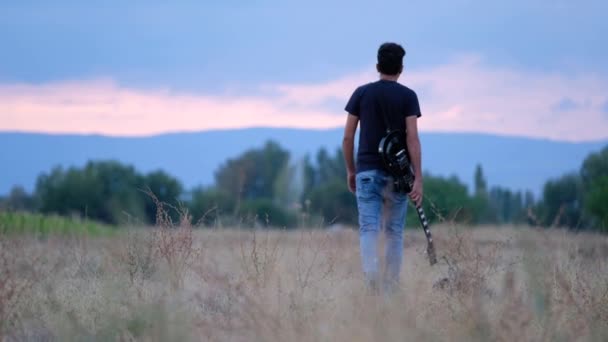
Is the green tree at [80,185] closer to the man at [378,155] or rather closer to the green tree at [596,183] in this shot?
the green tree at [596,183]

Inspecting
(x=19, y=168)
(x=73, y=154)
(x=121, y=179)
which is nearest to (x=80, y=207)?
(x=121, y=179)

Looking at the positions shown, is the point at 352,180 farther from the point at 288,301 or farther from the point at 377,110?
the point at 288,301

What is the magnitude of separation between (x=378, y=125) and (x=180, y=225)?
1904 millimetres

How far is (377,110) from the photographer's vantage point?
7.73 m

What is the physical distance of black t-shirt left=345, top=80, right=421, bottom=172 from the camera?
25.2 feet

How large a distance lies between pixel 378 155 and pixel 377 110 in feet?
1.23

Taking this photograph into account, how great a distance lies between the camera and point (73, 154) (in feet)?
646

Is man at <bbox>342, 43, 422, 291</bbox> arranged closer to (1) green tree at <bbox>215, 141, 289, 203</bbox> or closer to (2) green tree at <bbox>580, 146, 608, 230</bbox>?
(2) green tree at <bbox>580, 146, 608, 230</bbox>

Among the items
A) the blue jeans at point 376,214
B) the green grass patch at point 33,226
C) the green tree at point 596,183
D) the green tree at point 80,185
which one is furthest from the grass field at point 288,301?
the green tree at point 80,185

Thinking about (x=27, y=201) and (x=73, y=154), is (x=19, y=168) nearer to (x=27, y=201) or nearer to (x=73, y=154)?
(x=73, y=154)

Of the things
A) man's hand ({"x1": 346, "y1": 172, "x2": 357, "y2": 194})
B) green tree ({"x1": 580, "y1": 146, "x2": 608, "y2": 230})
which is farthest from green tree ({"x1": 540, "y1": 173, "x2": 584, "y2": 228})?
man's hand ({"x1": 346, "y1": 172, "x2": 357, "y2": 194})

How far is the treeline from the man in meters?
0.37

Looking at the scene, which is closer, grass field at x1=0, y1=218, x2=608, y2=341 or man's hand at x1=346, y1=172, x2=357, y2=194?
grass field at x1=0, y1=218, x2=608, y2=341

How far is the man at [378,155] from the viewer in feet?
25.0
